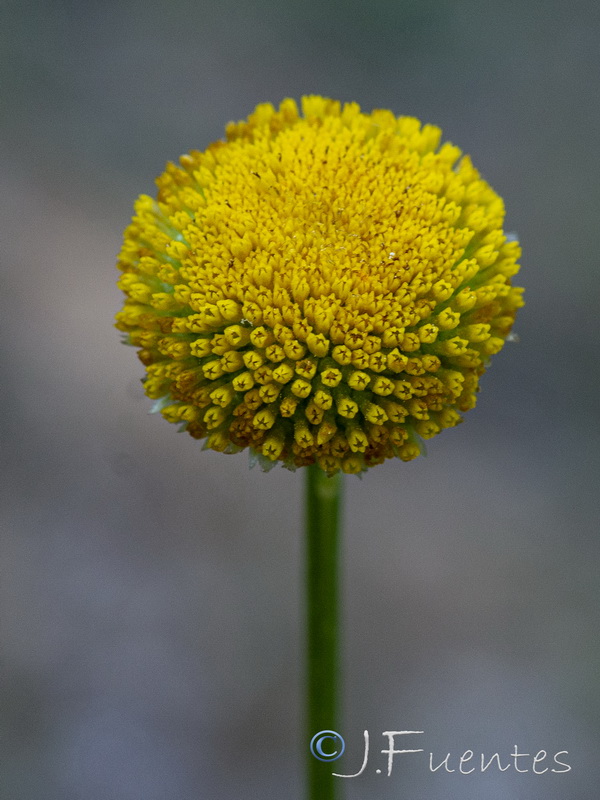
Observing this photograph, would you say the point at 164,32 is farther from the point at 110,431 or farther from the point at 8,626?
the point at 8,626

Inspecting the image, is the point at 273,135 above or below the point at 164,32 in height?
below

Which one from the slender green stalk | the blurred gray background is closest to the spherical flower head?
the slender green stalk

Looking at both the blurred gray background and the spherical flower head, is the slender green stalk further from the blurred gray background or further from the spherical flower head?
the blurred gray background

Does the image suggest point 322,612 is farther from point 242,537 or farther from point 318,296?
point 242,537

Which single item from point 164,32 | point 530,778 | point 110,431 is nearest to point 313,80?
point 164,32

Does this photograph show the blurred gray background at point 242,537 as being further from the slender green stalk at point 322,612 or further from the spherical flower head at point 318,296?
the spherical flower head at point 318,296
